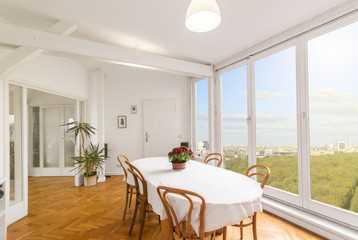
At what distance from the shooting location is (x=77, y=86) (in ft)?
15.1

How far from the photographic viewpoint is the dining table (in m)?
1.44

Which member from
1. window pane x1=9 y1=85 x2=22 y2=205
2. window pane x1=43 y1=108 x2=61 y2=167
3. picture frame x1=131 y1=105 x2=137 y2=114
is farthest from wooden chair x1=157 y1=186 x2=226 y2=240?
window pane x1=43 y1=108 x2=61 y2=167

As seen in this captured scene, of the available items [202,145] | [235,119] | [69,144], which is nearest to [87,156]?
[69,144]

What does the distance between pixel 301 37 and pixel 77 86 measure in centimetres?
454

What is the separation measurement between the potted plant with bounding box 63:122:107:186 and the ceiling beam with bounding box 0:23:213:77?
1.98 m

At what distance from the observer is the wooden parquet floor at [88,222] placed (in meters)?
2.41

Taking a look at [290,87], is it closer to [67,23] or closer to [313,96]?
[313,96]

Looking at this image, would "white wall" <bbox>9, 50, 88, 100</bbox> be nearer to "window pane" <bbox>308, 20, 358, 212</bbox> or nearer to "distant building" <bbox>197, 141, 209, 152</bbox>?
"distant building" <bbox>197, 141, 209, 152</bbox>

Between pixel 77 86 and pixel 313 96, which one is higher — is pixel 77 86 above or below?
above

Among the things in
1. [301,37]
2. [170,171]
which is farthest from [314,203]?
[301,37]

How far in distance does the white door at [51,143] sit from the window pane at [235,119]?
417cm

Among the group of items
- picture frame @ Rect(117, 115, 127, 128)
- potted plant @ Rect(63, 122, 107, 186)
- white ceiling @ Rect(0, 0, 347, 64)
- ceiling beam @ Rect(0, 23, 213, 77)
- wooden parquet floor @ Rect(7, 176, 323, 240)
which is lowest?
wooden parquet floor @ Rect(7, 176, 323, 240)

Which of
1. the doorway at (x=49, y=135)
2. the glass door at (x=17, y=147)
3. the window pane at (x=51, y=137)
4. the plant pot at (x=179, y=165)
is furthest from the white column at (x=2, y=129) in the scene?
the window pane at (x=51, y=137)

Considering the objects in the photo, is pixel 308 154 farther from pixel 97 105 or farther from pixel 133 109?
pixel 97 105
